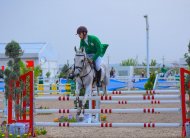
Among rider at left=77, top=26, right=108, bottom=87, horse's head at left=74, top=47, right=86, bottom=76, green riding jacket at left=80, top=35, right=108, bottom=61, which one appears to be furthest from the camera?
green riding jacket at left=80, top=35, right=108, bottom=61

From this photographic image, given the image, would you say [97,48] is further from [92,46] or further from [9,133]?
[9,133]

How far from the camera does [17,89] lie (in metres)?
8.64

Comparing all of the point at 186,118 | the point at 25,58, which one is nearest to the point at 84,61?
the point at 186,118

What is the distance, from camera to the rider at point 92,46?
323 inches

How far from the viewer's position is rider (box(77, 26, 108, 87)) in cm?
821

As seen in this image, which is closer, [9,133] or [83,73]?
[83,73]

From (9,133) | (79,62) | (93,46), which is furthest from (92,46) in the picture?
(9,133)

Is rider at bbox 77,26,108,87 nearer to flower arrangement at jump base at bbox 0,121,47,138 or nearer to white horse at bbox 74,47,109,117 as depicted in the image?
white horse at bbox 74,47,109,117

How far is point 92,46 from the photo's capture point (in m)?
8.41

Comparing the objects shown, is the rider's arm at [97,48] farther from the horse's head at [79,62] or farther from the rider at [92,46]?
the horse's head at [79,62]

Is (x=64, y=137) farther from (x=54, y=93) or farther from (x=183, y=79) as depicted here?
(x=54, y=93)

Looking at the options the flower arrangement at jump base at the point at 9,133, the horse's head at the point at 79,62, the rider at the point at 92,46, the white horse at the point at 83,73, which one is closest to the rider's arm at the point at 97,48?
the rider at the point at 92,46

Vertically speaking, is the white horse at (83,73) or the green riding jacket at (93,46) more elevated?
the green riding jacket at (93,46)

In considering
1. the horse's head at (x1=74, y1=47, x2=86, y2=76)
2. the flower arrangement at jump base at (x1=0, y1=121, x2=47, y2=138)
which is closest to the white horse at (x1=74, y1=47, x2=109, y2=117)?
the horse's head at (x1=74, y1=47, x2=86, y2=76)
